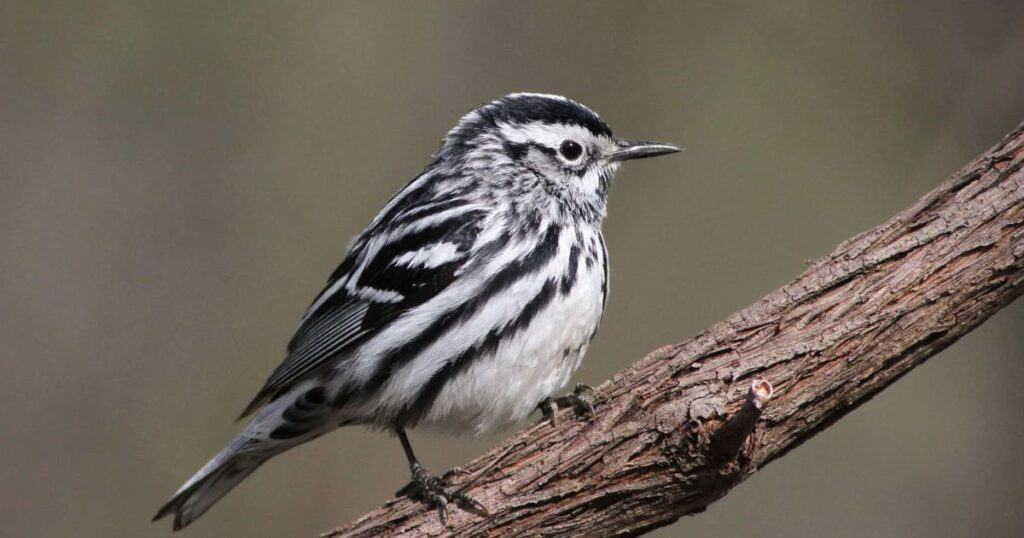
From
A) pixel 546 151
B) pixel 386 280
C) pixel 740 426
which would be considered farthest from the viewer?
pixel 546 151

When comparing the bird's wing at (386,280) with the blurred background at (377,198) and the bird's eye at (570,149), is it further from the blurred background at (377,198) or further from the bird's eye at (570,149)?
the blurred background at (377,198)

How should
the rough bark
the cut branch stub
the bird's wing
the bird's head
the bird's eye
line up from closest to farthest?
the cut branch stub < the rough bark < the bird's wing < the bird's head < the bird's eye

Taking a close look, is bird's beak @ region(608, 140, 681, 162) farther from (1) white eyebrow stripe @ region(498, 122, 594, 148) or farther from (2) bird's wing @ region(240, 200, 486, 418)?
(2) bird's wing @ region(240, 200, 486, 418)

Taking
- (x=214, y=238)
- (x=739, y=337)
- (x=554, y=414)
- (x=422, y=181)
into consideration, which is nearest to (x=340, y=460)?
(x=214, y=238)

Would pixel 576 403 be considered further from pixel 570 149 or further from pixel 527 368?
pixel 570 149

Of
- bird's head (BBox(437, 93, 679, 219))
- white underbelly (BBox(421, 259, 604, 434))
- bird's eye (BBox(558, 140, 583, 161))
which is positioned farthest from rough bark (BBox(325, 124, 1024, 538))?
bird's eye (BBox(558, 140, 583, 161))

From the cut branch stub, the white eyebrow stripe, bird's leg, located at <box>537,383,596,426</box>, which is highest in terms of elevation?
the white eyebrow stripe

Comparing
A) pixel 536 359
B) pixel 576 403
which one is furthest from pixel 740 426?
pixel 536 359
